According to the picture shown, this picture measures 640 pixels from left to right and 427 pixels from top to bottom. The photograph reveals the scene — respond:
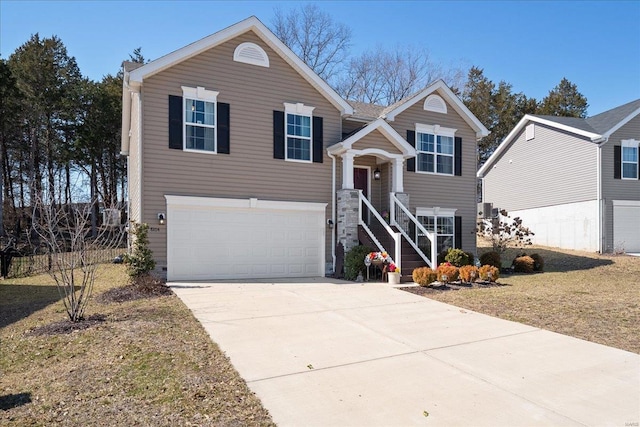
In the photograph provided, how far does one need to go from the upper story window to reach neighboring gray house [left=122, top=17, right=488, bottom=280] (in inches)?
28.4

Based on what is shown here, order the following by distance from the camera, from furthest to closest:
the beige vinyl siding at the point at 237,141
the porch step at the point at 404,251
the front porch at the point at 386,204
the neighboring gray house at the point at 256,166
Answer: the front porch at the point at 386,204, the porch step at the point at 404,251, the neighboring gray house at the point at 256,166, the beige vinyl siding at the point at 237,141

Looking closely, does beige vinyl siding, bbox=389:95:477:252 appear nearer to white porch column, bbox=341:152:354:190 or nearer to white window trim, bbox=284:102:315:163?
white porch column, bbox=341:152:354:190

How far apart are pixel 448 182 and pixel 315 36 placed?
18.8 meters

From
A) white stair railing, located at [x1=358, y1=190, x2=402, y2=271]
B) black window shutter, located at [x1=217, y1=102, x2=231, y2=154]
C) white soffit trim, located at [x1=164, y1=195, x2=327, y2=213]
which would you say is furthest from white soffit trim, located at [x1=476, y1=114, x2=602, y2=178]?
black window shutter, located at [x1=217, y1=102, x2=231, y2=154]

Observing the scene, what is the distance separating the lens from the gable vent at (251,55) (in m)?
12.6

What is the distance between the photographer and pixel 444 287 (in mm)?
10750

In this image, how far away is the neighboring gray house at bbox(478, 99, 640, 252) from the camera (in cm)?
1869

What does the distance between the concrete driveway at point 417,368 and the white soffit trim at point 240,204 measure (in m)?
4.40

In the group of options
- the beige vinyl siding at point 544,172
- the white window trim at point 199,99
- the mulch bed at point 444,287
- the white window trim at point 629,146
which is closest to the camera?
the mulch bed at point 444,287

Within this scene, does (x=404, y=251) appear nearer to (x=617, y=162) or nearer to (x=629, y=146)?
(x=617, y=162)

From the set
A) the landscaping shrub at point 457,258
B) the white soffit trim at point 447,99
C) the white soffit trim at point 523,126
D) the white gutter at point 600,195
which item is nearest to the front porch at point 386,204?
the landscaping shrub at point 457,258

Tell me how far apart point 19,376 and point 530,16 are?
16971 millimetres

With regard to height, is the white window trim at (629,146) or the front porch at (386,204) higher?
the white window trim at (629,146)

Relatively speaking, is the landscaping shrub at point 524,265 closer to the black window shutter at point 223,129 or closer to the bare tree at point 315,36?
the black window shutter at point 223,129
